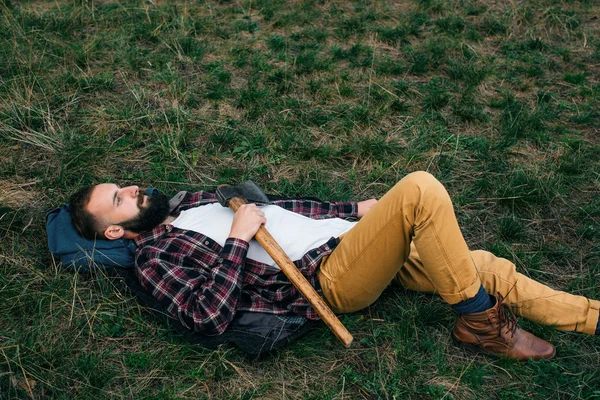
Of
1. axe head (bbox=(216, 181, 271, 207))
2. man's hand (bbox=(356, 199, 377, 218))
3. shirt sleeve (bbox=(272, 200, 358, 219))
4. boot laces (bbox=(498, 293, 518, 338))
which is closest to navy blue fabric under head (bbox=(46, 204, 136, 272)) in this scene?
axe head (bbox=(216, 181, 271, 207))

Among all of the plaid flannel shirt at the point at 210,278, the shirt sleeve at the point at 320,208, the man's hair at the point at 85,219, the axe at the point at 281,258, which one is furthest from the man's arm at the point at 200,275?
the shirt sleeve at the point at 320,208

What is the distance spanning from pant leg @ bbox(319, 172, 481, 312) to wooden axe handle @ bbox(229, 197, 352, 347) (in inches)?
9.1

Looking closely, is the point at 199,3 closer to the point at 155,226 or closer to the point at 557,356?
the point at 155,226

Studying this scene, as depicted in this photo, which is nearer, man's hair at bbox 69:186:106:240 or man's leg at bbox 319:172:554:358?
man's leg at bbox 319:172:554:358

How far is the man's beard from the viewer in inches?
135

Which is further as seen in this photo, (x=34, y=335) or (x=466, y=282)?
(x=34, y=335)

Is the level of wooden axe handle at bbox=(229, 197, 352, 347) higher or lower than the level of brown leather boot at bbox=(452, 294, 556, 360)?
higher

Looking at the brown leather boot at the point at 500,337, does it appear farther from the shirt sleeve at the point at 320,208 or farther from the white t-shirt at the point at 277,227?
the shirt sleeve at the point at 320,208

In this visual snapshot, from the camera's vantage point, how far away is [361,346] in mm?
3236

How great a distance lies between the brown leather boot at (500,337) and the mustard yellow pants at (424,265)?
0.63ft

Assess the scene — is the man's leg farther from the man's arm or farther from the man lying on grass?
the man's arm

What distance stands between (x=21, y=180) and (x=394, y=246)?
3113 millimetres

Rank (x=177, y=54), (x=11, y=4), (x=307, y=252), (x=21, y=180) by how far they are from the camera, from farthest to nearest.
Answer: (x=11, y=4) → (x=177, y=54) → (x=21, y=180) → (x=307, y=252)

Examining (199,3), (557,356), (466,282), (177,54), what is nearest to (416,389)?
(466,282)
